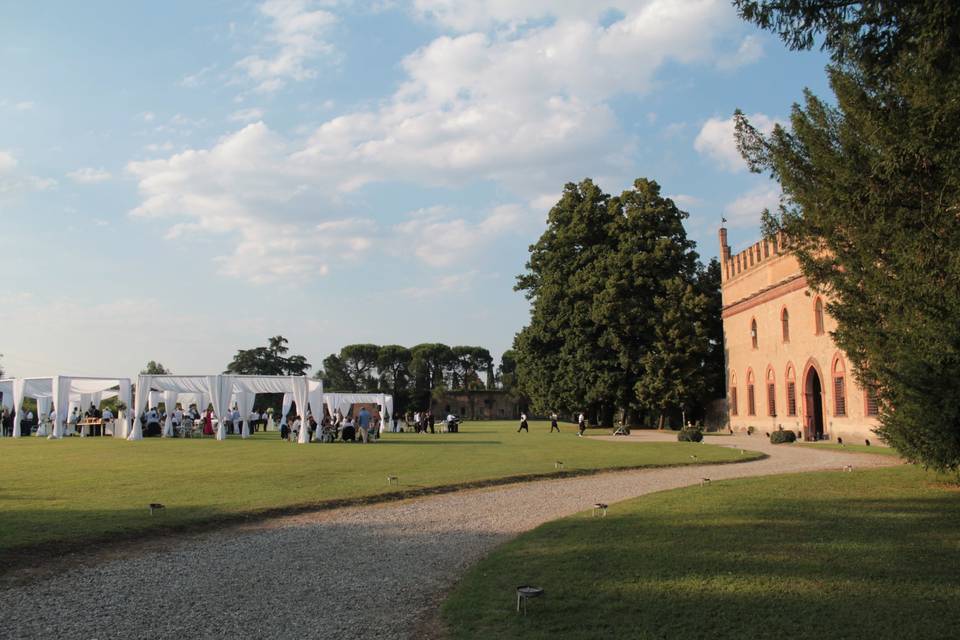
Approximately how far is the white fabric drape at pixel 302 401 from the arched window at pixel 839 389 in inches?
911

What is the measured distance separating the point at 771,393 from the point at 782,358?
2.61m

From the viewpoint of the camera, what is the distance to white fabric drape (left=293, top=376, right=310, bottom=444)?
31.0 m

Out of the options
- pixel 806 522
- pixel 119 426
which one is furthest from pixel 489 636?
pixel 119 426

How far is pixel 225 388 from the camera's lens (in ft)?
107

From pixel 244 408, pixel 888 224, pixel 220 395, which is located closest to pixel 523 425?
pixel 244 408

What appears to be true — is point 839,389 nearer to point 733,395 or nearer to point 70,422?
point 733,395

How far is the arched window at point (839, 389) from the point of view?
33062mm

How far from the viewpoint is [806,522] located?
10102 millimetres

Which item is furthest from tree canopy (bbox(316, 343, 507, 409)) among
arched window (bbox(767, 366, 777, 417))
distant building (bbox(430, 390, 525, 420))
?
arched window (bbox(767, 366, 777, 417))

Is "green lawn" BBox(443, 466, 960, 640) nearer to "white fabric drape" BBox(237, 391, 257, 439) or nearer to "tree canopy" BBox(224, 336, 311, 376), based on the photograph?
"white fabric drape" BBox(237, 391, 257, 439)

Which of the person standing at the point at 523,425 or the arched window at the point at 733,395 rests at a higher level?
the arched window at the point at 733,395

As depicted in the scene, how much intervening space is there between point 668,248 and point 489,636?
4224 cm

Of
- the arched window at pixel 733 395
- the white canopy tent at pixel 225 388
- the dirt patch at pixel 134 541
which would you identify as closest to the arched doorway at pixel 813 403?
the arched window at pixel 733 395

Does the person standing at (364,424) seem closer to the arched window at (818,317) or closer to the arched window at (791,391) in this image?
the arched window at (818,317)
